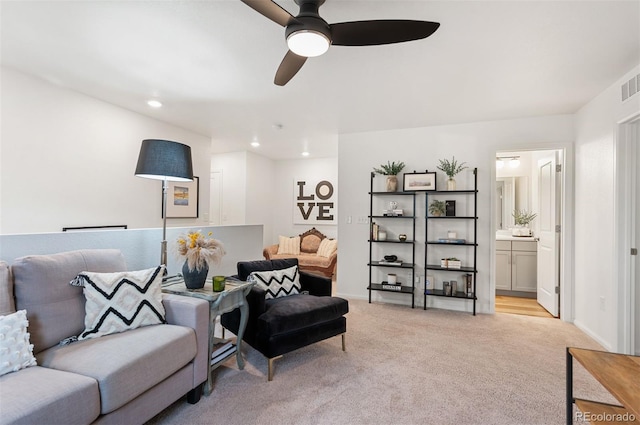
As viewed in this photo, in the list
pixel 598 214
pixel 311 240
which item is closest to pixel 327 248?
pixel 311 240

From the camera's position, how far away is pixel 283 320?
2340mm

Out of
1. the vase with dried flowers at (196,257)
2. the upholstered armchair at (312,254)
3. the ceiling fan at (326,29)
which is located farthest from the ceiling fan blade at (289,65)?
the upholstered armchair at (312,254)

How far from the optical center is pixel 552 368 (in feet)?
8.20

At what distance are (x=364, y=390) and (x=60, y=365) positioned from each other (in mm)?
1779

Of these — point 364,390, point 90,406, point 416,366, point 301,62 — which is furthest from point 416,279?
point 90,406

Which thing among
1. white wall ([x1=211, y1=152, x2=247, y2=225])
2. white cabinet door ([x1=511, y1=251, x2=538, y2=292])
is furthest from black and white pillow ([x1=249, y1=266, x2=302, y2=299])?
white cabinet door ([x1=511, y1=251, x2=538, y2=292])

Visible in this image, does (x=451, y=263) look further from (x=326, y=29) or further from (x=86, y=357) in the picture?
(x=86, y=357)

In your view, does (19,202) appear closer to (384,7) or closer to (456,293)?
(384,7)

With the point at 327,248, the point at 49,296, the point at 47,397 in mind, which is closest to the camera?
the point at 47,397

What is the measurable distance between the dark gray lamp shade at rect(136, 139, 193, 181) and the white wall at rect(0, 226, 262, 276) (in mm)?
583

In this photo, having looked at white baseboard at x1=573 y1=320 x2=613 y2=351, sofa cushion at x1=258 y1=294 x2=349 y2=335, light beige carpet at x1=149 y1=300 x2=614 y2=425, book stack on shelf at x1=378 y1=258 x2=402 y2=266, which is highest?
book stack on shelf at x1=378 y1=258 x2=402 y2=266

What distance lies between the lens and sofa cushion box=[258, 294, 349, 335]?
7.61 feet

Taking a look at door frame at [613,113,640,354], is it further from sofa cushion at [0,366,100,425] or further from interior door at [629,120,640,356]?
sofa cushion at [0,366,100,425]

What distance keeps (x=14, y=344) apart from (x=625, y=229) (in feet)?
14.2
